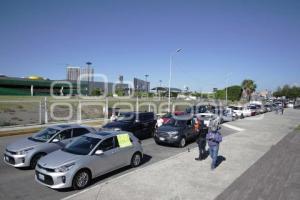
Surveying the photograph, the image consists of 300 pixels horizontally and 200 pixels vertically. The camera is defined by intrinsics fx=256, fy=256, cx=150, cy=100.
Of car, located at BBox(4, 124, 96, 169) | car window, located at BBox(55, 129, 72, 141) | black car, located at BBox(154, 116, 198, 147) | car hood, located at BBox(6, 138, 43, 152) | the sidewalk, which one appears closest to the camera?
the sidewalk

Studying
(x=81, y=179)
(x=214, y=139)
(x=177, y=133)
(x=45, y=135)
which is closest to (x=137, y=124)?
(x=177, y=133)

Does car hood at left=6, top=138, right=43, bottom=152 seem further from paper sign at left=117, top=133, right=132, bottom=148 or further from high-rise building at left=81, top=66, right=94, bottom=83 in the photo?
high-rise building at left=81, top=66, right=94, bottom=83

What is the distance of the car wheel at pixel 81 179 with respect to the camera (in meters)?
7.34

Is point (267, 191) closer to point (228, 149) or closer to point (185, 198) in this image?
point (185, 198)

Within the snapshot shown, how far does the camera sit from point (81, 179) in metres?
7.51

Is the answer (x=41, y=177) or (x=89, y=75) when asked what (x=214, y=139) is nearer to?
(x=41, y=177)

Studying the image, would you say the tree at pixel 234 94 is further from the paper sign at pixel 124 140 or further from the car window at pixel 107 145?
the car window at pixel 107 145

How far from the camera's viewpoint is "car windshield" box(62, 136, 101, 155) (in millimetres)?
8062

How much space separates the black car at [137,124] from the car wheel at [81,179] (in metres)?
6.91

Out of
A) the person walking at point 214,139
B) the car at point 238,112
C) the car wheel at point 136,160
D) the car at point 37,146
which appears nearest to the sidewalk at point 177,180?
the person walking at point 214,139

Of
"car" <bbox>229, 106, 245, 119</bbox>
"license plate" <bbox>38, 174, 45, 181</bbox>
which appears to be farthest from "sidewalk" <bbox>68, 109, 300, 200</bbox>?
"car" <bbox>229, 106, 245, 119</bbox>

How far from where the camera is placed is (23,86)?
8856 centimetres

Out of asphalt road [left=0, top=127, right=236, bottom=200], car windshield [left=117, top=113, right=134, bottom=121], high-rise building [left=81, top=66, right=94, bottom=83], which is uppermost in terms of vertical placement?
high-rise building [left=81, top=66, right=94, bottom=83]

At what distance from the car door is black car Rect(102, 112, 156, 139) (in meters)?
5.79
